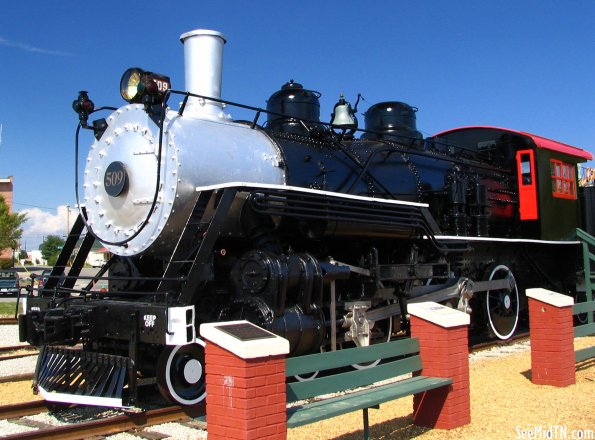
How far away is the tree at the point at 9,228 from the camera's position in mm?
48166

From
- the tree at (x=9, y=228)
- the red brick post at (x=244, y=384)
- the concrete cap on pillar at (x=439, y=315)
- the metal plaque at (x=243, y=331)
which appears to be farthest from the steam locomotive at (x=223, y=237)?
the tree at (x=9, y=228)

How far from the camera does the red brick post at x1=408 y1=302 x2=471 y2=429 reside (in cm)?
554

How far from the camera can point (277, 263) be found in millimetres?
A: 6379

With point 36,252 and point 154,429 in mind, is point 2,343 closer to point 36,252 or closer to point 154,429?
point 154,429

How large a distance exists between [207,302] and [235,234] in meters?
0.80

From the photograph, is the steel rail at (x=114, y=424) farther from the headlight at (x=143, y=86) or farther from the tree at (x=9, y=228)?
the tree at (x=9, y=228)

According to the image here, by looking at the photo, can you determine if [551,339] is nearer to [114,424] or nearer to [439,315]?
[439,315]

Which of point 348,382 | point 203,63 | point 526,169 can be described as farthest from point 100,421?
point 526,169

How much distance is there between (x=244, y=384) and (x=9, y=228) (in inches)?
1981

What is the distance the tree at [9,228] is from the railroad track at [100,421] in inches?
1795

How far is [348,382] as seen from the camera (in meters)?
4.81

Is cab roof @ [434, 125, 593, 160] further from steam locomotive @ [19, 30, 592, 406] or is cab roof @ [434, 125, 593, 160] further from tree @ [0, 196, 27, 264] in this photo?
tree @ [0, 196, 27, 264]

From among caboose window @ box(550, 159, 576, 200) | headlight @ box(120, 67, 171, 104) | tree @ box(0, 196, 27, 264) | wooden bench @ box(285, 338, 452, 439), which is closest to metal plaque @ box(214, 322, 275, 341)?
wooden bench @ box(285, 338, 452, 439)

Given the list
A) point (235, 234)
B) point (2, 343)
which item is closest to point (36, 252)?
point (2, 343)
